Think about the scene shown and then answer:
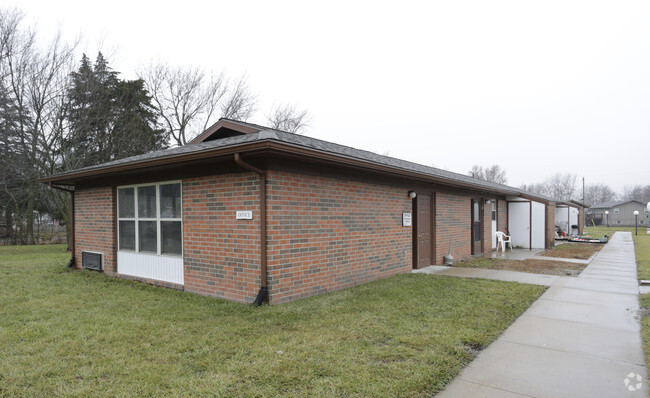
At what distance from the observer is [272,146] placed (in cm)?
473

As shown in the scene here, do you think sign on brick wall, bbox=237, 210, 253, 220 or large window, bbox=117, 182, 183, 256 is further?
large window, bbox=117, 182, 183, 256

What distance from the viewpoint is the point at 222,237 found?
5957mm

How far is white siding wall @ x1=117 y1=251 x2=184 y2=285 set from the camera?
678 cm

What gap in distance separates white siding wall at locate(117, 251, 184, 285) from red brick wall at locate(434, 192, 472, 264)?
21.9ft

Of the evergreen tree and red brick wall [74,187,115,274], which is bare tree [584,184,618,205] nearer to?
the evergreen tree

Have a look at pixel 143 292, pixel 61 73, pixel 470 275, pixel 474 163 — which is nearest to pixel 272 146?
pixel 143 292

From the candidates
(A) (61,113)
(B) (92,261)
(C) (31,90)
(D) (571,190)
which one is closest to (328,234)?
(B) (92,261)

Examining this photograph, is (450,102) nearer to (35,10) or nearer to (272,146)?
(272,146)

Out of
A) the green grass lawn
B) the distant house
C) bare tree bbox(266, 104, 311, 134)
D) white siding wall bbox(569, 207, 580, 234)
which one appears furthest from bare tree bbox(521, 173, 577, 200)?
the green grass lawn

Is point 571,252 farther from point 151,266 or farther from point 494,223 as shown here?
point 151,266

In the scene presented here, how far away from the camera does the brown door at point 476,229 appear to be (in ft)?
40.6

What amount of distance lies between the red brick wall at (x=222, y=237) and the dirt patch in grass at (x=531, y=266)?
660cm

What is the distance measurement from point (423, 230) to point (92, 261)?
8367 millimetres

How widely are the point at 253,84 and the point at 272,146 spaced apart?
23.7 metres
